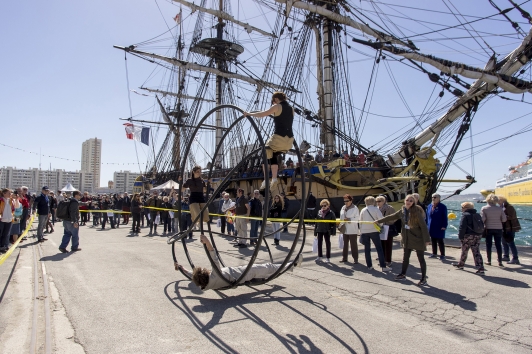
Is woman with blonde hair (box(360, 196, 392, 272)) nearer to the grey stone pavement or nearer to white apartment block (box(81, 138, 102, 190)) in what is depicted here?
the grey stone pavement

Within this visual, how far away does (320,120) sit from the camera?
25000 millimetres

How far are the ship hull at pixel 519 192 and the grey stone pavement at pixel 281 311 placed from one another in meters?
65.2

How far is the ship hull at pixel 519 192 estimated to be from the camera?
203 feet

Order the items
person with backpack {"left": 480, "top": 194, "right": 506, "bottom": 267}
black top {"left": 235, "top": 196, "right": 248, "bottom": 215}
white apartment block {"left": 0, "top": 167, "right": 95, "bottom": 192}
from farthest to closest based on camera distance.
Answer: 1. white apartment block {"left": 0, "top": 167, "right": 95, "bottom": 192}
2. black top {"left": 235, "top": 196, "right": 248, "bottom": 215}
3. person with backpack {"left": 480, "top": 194, "right": 506, "bottom": 267}

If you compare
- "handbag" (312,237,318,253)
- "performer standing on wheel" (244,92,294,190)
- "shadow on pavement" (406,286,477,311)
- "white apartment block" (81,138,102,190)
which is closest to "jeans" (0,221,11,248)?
"handbag" (312,237,318,253)

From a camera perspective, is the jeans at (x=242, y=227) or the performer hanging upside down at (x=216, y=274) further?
the jeans at (x=242, y=227)

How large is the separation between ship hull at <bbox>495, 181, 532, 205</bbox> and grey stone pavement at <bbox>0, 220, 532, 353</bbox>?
214 ft

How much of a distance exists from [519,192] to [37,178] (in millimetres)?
128431

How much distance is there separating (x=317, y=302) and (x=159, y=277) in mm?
3170

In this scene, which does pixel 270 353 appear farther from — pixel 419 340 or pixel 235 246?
pixel 235 246

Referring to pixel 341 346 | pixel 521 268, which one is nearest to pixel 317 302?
pixel 341 346

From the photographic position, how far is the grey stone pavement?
404 centimetres

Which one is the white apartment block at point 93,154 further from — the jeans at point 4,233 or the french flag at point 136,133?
the jeans at point 4,233

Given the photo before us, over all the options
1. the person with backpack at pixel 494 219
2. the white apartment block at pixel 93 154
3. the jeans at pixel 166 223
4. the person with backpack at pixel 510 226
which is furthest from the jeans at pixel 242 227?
the white apartment block at pixel 93 154
